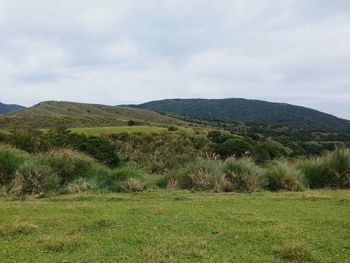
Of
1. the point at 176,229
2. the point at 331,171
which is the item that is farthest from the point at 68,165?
the point at 331,171

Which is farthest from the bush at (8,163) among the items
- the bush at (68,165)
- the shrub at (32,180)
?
the bush at (68,165)

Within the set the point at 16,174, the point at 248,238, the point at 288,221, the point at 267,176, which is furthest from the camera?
the point at 267,176

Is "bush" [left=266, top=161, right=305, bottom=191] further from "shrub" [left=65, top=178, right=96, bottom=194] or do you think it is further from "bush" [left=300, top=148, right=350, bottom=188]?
"shrub" [left=65, top=178, right=96, bottom=194]

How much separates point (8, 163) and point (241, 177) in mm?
6618

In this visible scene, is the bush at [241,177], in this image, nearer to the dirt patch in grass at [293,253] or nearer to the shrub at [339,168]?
the shrub at [339,168]

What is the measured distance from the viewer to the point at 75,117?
2997 inches

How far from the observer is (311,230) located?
24.2ft

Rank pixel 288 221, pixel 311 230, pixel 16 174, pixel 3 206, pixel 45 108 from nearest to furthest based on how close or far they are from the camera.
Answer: pixel 311 230, pixel 288 221, pixel 3 206, pixel 16 174, pixel 45 108

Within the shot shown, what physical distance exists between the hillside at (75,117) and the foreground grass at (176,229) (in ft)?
192

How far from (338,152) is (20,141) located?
1606cm

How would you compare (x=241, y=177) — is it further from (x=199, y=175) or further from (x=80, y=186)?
(x=80, y=186)

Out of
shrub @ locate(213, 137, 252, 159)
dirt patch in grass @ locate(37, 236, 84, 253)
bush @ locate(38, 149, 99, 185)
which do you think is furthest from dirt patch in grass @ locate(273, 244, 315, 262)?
shrub @ locate(213, 137, 252, 159)

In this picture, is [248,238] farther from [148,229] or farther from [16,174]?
[16,174]

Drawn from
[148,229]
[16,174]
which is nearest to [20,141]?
[16,174]
